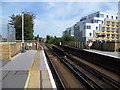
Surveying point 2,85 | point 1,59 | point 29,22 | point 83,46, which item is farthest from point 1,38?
point 83,46

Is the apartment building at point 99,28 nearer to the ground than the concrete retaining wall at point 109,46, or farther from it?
farther from it

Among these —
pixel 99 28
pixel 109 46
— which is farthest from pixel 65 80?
pixel 99 28

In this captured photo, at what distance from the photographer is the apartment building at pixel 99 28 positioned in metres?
80.6

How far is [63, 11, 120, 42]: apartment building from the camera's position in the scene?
80.6m

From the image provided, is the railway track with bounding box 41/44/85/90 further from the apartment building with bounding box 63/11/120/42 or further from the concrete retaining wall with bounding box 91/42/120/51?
the apartment building with bounding box 63/11/120/42

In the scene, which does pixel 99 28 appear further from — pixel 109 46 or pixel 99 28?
pixel 109 46

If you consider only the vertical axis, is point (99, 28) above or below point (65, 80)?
above

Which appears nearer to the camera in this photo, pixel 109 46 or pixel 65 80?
pixel 65 80

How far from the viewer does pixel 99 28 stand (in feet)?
283

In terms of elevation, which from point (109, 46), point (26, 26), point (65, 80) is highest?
point (26, 26)

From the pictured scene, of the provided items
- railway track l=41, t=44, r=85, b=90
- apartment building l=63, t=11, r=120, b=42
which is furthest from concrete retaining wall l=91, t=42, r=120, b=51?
apartment building l=63, t=11, r=120, b=42

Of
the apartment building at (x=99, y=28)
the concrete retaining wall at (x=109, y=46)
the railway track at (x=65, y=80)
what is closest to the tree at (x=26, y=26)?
the concrete retaining wall at (x=109, y=46)

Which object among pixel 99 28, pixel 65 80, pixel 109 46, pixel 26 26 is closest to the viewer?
pixel 65 80

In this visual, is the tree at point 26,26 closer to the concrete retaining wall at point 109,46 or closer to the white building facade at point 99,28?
the concrete retaining wall at point 109,46
